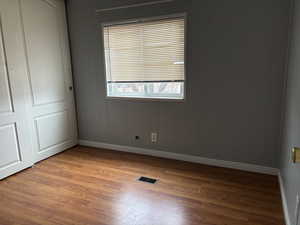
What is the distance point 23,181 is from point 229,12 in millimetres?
3188

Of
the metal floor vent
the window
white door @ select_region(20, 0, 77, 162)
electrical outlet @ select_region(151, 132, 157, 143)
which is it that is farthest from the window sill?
the metal floor vent

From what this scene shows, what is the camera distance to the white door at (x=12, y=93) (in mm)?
2543

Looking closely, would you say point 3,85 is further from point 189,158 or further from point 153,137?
point 189,158

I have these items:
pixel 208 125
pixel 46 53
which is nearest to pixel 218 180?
pixel 208 125

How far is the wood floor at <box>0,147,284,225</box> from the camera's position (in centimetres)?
188

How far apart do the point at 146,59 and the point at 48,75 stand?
1.49m

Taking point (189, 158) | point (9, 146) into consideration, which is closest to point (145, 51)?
point (189, 158)

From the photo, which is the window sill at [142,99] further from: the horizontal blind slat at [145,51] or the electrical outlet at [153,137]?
the electrical outlet at [153,137]

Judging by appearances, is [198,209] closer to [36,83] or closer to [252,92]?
[252,92]

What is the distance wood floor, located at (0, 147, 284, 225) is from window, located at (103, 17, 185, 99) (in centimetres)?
108

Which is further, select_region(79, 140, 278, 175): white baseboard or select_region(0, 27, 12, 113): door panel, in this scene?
select_region(79, 140, 278, 175): white baseboard

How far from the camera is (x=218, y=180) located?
8.18 ft

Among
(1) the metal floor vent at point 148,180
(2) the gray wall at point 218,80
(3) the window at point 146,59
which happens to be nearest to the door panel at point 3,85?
(2) the gray wall at point 218,80

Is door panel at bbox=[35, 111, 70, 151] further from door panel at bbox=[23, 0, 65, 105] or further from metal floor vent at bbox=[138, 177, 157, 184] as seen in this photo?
metal floor vent at bbox=[138, 177, 157, 184]
